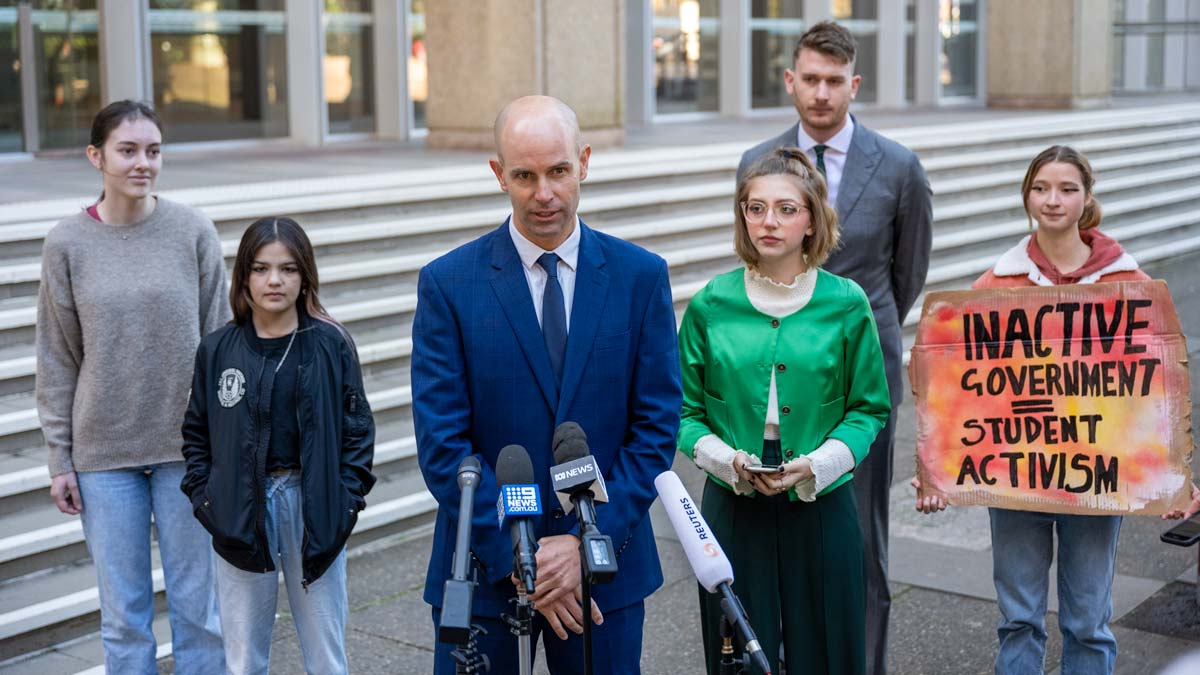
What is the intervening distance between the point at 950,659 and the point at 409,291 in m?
4.92

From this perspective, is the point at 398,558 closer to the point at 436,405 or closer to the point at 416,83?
the point at 436,405

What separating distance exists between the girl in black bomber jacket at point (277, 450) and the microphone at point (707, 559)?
192cm

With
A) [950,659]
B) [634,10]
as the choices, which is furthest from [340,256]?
[634,10]

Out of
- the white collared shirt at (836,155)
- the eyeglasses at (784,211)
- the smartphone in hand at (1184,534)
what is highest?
the white collared shirt at (836,155)

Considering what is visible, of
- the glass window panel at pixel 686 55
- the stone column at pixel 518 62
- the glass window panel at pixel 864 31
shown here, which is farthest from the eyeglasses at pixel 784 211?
the glass window panel at pixel 864 31

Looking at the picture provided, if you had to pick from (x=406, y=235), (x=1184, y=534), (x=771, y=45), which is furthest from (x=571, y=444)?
(x=771, y=45)

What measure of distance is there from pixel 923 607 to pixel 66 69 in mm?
10719

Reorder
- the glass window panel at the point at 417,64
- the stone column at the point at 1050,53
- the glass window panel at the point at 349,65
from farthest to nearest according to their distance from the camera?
the stone column at the point at 1050,53
the glass window panel at the point at 417,64
the glass window panel at the point at 349,65

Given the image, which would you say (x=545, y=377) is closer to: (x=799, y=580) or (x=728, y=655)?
(x=728, y=655)

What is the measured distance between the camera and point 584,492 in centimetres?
292

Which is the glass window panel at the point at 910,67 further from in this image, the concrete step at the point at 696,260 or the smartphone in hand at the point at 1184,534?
the smartphone in hand at the point at 1184,534

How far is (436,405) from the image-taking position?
3.61m

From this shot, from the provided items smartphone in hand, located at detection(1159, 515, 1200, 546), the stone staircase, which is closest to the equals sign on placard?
smartphone in hand, located at detection(1159, 515, 1200, 546)

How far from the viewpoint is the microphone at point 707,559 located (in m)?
2.76
